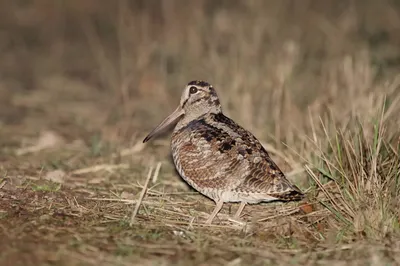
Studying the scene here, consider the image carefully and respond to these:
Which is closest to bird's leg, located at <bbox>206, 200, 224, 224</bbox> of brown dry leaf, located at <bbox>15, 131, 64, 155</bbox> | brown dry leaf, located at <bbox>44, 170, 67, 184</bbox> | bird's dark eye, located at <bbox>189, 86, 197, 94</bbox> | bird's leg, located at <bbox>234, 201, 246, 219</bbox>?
bird's leg, located at <bbox>234, 201, 246, 219</bbox>

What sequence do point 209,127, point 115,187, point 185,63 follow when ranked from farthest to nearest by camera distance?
point 185,63, point 115,187, point 209,127

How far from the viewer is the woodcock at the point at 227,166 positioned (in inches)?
224

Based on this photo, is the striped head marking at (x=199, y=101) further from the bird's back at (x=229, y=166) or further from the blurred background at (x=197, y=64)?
the blurred background at (x=197, y=64)

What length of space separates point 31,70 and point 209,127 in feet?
18.2

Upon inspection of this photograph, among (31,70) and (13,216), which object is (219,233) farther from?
(31,70)

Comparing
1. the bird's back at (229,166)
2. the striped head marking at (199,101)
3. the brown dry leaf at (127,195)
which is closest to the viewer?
the bird's back at (229,166)

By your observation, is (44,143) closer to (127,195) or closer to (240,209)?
(127,195)

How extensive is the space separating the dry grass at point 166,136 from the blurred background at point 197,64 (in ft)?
0.09

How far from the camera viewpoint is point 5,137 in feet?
27.5

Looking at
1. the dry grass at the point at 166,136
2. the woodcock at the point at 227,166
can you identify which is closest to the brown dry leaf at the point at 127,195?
the dry grass at the point at 166,136

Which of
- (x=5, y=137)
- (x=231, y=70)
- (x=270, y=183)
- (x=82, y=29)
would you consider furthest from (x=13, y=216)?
(x=82, y=29)

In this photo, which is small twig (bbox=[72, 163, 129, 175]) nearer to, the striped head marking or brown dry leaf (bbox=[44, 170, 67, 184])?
brown dry leaf (bbox=[44, 170, 67, 184])

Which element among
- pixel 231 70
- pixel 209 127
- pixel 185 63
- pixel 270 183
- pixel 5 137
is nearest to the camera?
pixel 270 183

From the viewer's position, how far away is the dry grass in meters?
5.44
